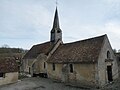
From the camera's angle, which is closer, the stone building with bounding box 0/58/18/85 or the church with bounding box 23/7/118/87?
the church with bounding box 23/7/118/87

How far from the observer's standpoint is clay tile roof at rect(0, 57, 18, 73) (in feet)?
83.5

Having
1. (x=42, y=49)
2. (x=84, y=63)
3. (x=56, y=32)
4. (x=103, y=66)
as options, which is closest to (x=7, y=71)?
(x=42, y=49)

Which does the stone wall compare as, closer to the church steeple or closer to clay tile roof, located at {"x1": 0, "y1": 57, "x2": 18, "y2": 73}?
the church steeple

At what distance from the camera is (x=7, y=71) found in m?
25.4

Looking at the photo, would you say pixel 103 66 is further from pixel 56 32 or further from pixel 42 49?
pixel 42 49

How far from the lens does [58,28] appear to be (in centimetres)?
3391

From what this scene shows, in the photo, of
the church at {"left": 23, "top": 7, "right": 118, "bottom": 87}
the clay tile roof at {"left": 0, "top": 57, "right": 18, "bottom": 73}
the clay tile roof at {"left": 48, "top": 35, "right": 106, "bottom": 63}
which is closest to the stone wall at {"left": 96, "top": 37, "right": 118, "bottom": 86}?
the church at {"left": 23, "top": 7, "right": 118, "bottom": 87}

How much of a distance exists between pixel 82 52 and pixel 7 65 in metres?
13.5

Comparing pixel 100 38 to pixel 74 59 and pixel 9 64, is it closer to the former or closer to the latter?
pixel 74 59

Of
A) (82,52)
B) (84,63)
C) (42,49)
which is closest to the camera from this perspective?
(84,63)

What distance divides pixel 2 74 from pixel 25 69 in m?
16.8

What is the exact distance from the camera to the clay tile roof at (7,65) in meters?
25.5

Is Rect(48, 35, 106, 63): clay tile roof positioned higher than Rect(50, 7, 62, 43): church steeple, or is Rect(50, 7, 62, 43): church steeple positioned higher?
Rect(50, 7, 62, 43): church steeple

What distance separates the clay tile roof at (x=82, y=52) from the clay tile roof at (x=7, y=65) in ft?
22.8
